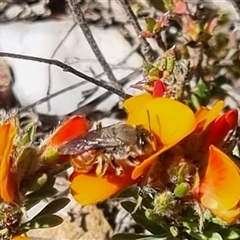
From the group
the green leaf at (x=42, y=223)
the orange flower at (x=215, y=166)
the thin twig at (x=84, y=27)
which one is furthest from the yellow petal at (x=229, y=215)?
the thin twig at (x=84, y=27)

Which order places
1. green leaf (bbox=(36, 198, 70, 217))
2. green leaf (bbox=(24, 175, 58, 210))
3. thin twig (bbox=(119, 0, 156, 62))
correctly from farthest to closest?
thin twig (bbox=(119, 0, 156, 62)) < green leaf (bbox=(36, 198, 70, 217)) < green leaf (bbox=(24, 175, 58, 210))

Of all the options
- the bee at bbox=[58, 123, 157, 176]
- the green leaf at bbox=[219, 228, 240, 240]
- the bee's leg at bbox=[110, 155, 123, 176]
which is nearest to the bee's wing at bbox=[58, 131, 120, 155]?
the bee at bbox=[58, 123, 157, 176]

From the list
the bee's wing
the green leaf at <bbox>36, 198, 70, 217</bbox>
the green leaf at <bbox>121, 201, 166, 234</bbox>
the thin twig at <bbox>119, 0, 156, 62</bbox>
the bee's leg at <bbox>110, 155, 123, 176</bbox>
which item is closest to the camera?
the bee's wing

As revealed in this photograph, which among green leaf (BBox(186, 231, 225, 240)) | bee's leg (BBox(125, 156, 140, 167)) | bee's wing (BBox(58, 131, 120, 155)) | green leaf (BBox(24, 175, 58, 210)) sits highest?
bee's wing (BBox(58, 131, 120, 155))

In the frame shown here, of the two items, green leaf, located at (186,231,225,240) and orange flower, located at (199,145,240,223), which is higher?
orange flower, located at (199,145,240,223)

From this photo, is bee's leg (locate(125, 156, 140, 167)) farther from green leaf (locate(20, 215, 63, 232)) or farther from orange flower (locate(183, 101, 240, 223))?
green leaf (locate(20, 215, 63, 232))

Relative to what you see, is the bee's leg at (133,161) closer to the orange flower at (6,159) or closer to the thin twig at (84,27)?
the orange flower at (6,159)

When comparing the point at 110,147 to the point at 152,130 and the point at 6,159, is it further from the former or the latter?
the point at 6,159
